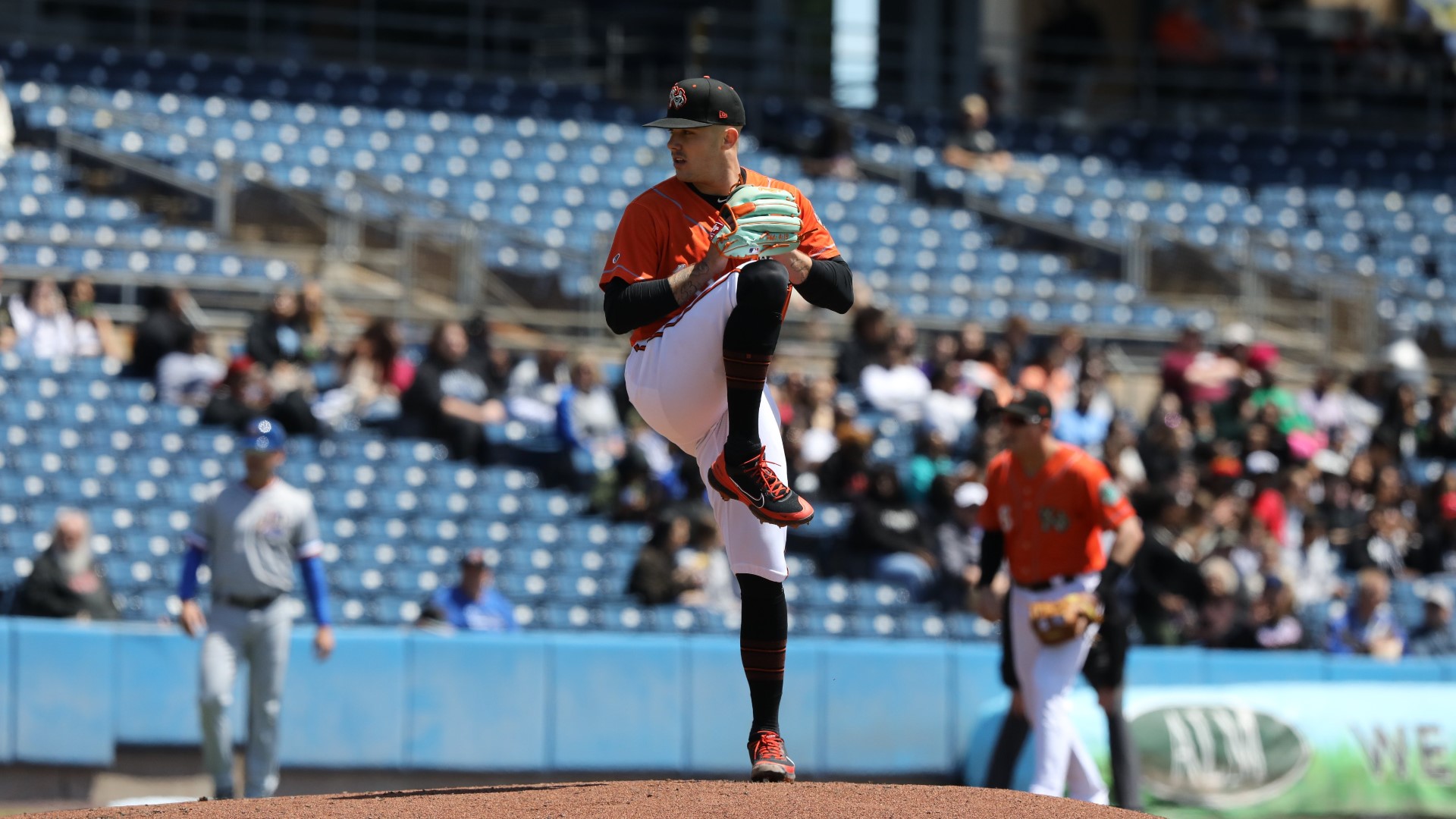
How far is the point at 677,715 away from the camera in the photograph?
10281 mm

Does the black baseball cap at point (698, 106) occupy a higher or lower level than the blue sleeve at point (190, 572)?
higher

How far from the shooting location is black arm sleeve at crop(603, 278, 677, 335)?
16.2 feet

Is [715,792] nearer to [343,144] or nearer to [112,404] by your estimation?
[112,404]

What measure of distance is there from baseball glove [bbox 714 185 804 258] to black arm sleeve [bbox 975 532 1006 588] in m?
3.16

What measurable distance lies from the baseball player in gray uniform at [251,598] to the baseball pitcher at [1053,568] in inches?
123

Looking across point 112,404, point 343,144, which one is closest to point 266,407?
point 112,404

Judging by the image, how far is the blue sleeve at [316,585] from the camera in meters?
8.47

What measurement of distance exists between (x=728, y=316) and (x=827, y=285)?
13.7 inches

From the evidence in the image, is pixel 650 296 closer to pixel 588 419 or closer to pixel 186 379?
pixel 588 419

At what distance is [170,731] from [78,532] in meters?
1.17

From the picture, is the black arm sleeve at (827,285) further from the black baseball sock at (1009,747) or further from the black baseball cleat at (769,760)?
the black baseball sock at (1009,747)

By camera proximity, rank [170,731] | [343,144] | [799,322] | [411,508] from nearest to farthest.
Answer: [170,731], [411,508], [799,322], [343,144]

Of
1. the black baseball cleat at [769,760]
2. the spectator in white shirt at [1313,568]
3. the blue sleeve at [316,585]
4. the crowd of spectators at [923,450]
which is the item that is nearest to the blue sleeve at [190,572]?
the blue sleeve at [316,585]

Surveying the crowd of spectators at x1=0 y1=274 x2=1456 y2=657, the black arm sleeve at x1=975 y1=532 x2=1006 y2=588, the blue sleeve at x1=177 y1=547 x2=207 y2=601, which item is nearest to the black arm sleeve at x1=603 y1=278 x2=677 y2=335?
the black arm sleeve at x1=975 y1=532 x2=1006 y2=588
